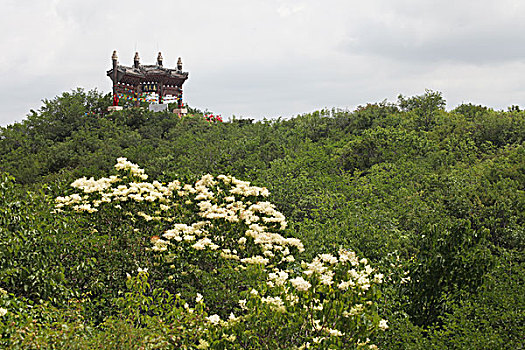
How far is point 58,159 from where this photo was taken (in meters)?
18.5

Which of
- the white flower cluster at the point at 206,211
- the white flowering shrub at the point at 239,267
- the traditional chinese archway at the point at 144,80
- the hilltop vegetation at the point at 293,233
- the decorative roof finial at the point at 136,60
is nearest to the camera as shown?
the white flowering shrub at the point at 239,267

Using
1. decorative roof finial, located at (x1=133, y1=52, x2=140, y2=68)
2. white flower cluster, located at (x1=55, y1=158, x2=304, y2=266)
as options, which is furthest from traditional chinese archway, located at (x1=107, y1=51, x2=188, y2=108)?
white flower cluster, located at (x1=55, y1=158, x2=304, y2=266)

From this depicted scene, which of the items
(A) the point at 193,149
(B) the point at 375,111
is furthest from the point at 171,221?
(B) the point at 375,111

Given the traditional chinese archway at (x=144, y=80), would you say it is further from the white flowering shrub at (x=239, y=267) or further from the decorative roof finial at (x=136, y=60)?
the white flowering shrub at (x=239, y=267)

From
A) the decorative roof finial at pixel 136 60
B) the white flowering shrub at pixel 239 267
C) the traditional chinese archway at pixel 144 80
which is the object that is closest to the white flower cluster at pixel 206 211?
the white flowering shrub at pixel 239 267

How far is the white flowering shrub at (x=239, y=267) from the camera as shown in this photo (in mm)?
4949

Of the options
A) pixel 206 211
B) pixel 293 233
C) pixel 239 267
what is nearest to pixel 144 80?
pixel 293 233

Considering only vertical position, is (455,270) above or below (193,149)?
below

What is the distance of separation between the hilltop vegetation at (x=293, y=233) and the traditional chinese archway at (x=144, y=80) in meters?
5.26

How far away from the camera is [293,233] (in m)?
8.91

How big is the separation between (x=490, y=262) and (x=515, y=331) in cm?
146

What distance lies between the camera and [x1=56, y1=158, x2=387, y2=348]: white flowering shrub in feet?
16.2

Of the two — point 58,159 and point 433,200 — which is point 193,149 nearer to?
point 58,159

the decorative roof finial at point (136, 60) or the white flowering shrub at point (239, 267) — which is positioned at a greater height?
the decorative roof finial at point (136, 60)
